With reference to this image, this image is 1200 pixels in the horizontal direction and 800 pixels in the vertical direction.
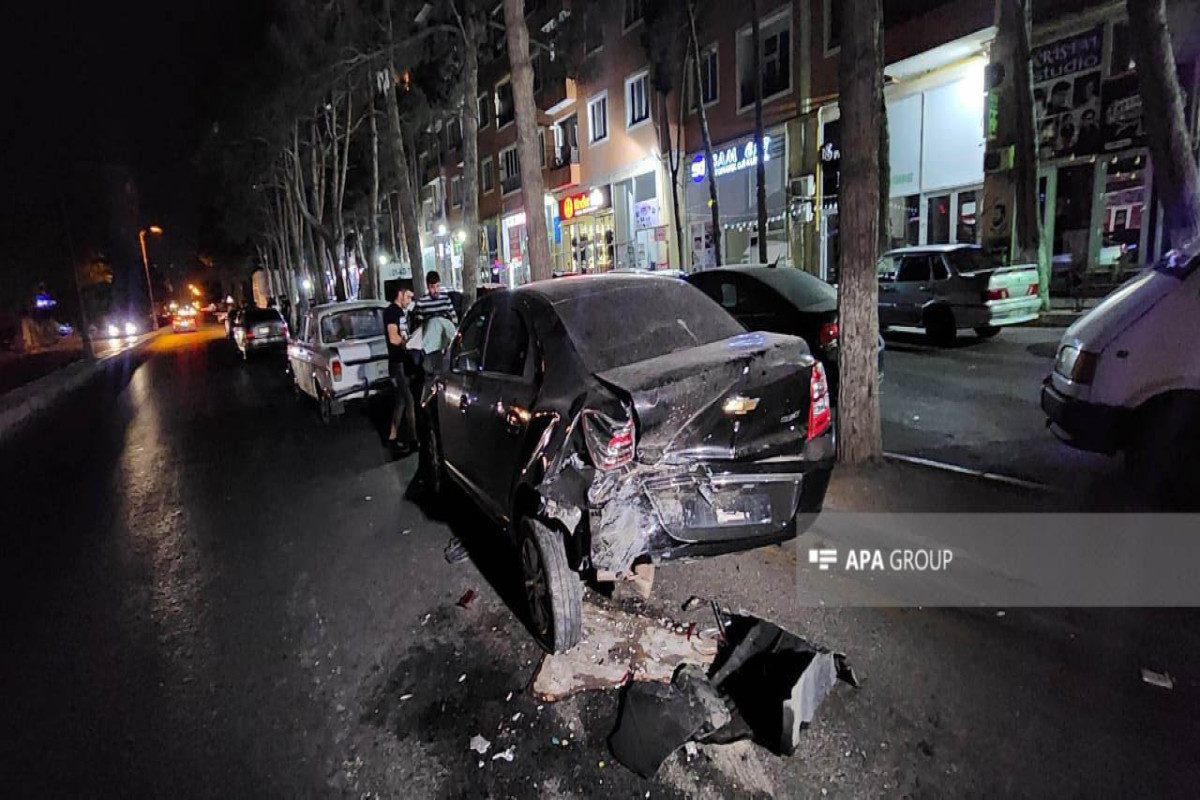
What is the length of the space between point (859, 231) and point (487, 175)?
38.6 meters

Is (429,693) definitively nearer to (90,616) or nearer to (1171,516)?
(90,616)

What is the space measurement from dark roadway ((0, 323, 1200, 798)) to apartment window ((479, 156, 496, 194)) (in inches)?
1460

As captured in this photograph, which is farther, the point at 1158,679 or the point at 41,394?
the point at 41,394

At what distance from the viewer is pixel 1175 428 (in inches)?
A: 166

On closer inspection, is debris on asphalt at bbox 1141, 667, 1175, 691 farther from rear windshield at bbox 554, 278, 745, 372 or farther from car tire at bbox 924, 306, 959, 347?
car tire at bbox 924, 306, 959, 347

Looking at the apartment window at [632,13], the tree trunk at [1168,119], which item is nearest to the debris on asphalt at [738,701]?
the tree trunk at [1168,119]

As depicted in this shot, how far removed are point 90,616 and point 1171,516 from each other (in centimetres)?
708

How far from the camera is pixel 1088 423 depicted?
4625 mm

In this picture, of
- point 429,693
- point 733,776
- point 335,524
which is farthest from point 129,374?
point 733,776

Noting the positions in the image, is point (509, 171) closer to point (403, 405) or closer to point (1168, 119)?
point (403, 405)

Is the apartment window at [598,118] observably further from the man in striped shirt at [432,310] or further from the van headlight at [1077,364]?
the van headlight at [1077,364]

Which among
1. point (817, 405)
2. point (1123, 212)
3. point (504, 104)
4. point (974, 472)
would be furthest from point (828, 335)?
point (504, 104)

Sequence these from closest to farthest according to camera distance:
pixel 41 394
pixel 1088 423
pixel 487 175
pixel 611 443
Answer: pixel 611 443, pixel 1088 423, pixel 41 394, pixel 487 175

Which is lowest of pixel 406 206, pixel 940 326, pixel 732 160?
pixel 940 326
